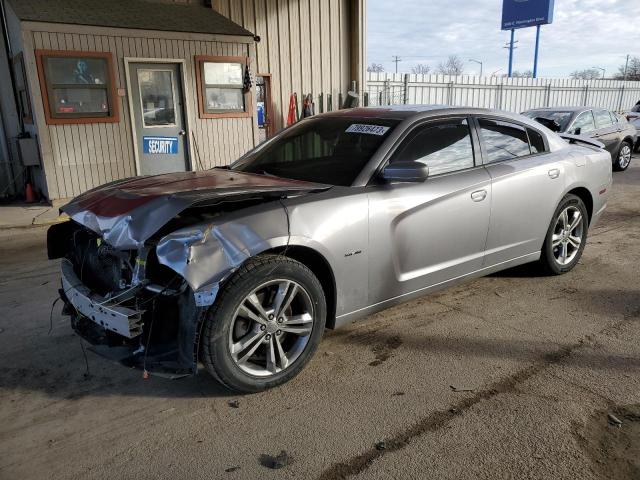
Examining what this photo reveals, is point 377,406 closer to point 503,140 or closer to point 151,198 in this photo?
point 151,198

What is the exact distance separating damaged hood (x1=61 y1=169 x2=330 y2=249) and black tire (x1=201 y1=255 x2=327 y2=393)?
1.49 feet

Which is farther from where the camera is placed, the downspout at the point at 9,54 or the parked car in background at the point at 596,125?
the parked car in background at the point at 596,125

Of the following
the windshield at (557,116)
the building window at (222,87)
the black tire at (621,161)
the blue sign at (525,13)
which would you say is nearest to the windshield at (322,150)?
the building window at (222,87)

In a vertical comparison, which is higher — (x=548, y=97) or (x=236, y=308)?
(x=548, y=97)

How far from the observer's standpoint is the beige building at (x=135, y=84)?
8.50m

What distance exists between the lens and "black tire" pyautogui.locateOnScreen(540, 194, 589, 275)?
478 cm

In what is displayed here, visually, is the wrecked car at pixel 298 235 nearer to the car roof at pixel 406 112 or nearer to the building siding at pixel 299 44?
the car roof at pixel 406 112

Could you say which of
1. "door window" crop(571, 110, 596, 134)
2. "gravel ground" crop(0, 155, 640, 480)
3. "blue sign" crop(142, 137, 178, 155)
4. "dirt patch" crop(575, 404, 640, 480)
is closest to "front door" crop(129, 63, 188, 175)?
"blue sign" crop(142, 137, 178, 155)

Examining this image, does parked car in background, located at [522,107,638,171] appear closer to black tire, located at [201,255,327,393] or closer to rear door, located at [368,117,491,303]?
rear door, located at [368,117,491,303]

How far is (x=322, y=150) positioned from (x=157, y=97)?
6.78 m

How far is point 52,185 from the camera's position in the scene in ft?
28.6

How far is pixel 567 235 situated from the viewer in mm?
5016

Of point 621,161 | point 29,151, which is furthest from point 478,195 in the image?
point 621,161

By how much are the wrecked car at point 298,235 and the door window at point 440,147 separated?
0.01m
